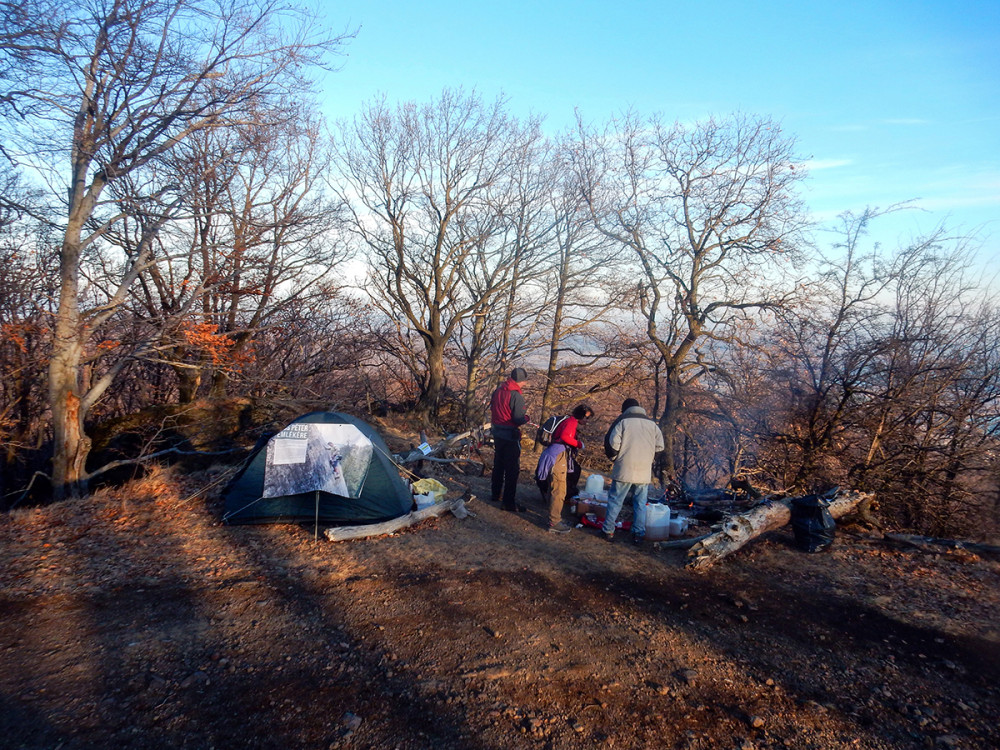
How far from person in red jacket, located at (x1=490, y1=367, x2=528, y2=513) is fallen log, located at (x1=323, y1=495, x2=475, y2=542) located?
25.6 inches

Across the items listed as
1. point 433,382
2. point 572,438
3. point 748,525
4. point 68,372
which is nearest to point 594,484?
point 572,438

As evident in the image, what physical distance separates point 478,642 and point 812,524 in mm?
4098

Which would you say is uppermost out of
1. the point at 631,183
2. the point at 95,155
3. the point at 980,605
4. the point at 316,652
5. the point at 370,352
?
the point at 631,183

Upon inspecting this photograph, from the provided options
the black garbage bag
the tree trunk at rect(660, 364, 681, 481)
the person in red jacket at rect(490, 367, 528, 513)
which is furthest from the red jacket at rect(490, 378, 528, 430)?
the tree trunk at rect(660, 364, 681, 481)

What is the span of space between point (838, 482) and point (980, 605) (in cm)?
415

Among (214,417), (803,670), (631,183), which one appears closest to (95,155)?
(214,417)

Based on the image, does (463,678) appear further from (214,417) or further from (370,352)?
(370,352)

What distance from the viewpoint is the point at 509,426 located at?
7.66m

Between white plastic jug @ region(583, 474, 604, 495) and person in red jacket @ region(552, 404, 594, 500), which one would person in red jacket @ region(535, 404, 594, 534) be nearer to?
person in red jacket @ region(552, 404, 594, 500)

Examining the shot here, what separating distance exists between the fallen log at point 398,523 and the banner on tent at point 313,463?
1.81 feet

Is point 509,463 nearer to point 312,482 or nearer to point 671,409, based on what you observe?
point 312,482

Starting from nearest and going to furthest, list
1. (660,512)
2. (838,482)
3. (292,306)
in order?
(660,512) < (838,482) < (292,306)

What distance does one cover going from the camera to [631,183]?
1823 cm

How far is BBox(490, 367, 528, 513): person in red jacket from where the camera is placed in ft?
24.7
